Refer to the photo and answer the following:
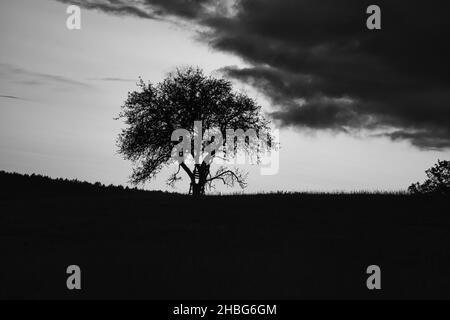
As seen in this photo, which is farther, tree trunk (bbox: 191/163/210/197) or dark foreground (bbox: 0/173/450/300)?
tree trunk (bbox: 191/163/210/197)

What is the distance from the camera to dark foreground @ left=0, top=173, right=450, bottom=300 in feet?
35.6

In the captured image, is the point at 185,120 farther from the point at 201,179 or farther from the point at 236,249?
the point at 236,249

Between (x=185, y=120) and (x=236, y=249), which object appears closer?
(x=236, y=249)

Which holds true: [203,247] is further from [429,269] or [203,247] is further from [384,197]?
[384,197]

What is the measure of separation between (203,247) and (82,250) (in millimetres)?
3822

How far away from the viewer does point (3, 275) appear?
1178 cm

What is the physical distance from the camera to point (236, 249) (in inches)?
612

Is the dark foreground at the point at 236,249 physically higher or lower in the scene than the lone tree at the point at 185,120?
lower

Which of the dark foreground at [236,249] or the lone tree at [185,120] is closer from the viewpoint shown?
the dark foreground at [236,249]

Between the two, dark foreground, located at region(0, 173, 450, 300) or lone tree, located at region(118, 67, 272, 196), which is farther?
lone tree, located at region(118, 67, 272, 196)

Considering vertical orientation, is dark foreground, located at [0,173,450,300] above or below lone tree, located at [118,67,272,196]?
below

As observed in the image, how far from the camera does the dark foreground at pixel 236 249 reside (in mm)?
10844

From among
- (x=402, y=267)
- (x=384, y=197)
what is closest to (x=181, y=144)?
(x=384, y=197)

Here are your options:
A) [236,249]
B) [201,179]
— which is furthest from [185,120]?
[236,249]
